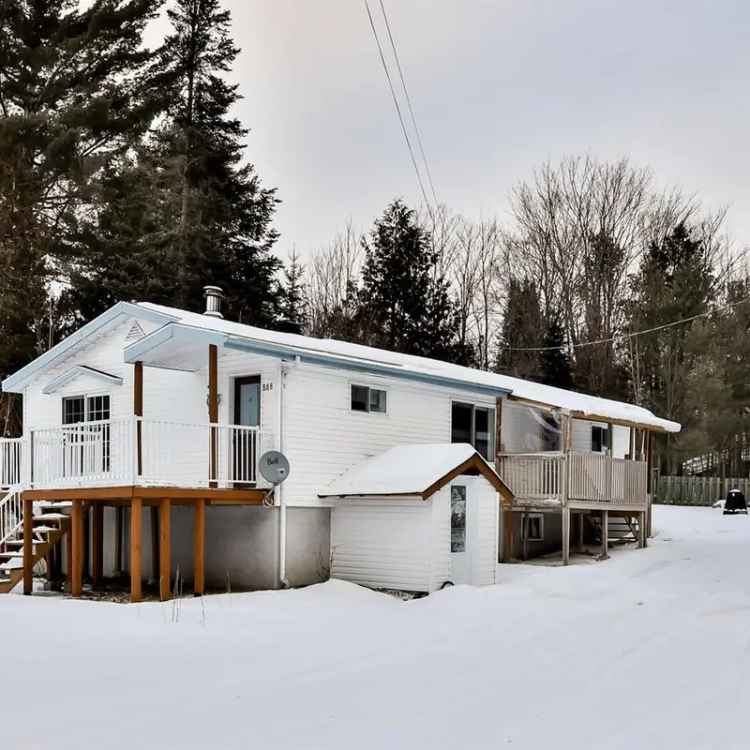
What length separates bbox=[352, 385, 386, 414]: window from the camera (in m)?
17.6

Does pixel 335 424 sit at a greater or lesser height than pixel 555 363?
lesser

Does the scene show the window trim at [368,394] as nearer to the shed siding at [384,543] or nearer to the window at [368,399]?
the window at [368,399]

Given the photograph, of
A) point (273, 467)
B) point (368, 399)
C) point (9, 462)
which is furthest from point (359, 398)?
point (9, 462)

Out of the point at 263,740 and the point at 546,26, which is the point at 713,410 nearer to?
the point at 546,26

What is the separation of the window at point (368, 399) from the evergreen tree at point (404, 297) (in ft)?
81.6

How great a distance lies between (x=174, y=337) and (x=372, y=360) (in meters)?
4.34

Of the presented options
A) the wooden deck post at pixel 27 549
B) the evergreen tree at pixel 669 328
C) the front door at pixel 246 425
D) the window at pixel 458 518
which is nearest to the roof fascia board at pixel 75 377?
the front door at pixel 246 425

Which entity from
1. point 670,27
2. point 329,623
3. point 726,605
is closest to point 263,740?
point 329,623

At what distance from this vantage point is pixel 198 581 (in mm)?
14977

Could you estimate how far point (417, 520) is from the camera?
52.2 feet

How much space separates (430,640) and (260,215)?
94.8 ft

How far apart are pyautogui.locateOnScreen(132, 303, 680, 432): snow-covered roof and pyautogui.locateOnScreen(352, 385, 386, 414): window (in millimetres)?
555

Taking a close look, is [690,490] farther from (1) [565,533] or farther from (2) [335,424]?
(2) [335,424]

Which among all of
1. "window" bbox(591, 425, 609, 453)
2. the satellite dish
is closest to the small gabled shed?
the satellite dish
